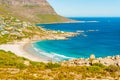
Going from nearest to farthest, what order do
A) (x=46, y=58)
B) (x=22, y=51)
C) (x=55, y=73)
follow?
(x=55, y=73) → (x=46, y=58) → (x=22, y=51)

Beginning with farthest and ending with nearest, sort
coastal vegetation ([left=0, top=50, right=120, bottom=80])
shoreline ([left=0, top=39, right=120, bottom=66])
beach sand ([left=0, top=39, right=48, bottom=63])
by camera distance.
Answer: beach sand ([left=0, top=39, right=48, bottom=63])
shoreline ([left=0, top=39, right=120, bottom=66])
coastal vegetation ([left=0, top=50, right=120, bottom=80])

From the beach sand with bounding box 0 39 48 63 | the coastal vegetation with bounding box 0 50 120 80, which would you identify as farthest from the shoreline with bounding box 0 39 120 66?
the coastal vegetation with bounding box 0 50 120 80

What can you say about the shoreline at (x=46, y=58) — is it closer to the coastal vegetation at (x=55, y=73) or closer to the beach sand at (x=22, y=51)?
the beach sand at (x=22, y=51)

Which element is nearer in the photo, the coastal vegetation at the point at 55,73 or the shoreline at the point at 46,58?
the coastal vegetation at the point at 55,73

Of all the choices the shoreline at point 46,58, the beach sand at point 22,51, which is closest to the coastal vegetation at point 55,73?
the shoreline at point 46,58

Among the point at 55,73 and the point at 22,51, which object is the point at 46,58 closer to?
the point at 22,51

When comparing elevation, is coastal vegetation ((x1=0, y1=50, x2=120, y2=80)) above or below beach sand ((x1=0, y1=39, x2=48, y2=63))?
below

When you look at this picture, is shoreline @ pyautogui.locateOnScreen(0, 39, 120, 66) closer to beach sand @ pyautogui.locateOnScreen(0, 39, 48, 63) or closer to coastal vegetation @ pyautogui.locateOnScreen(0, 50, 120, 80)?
beach sand @ pyautogui.locateOnScreen(0, 39, 48, 63)

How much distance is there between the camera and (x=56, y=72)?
34.8 meters

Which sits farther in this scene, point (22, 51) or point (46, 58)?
point (22, 51)

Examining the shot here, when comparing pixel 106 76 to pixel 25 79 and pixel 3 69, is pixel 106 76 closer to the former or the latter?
pixel 25 79

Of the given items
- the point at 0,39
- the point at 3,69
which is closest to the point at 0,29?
the point at 0,39

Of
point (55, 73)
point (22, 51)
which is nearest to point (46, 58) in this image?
point (22, 51)

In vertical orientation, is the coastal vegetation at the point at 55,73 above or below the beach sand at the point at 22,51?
below
